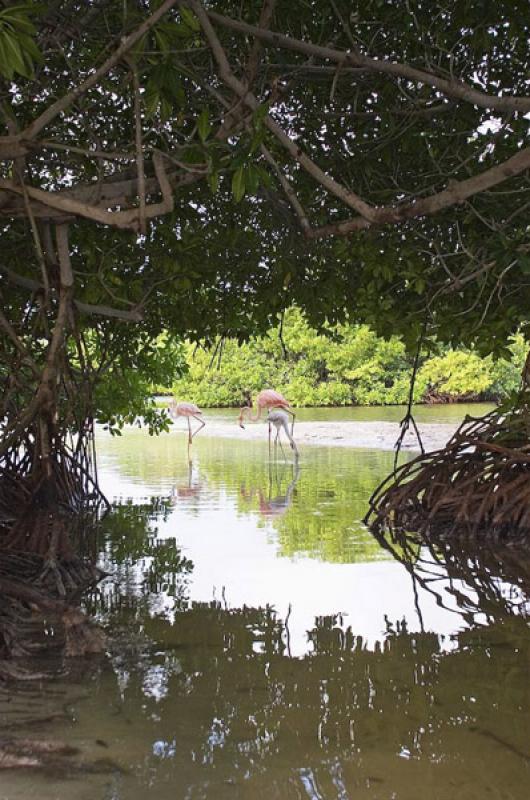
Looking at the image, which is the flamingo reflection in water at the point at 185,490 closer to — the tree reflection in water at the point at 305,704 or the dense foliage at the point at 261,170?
the dense foliage at the point at 261,170

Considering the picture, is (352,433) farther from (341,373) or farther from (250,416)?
(341,373)

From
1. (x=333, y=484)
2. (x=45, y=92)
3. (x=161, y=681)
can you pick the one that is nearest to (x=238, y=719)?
(x=161, y=681)

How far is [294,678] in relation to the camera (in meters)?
3.19

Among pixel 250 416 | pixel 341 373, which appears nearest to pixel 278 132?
pixel 250 416

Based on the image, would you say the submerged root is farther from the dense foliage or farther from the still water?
the dense foliage

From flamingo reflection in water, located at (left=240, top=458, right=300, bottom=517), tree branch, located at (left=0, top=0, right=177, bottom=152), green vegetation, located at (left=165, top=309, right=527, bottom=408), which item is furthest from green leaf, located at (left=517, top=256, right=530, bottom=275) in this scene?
green vegetation, located at (left=165, top=309, right=527, bottom=408)

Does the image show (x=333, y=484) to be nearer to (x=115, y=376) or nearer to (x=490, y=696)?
(x=115, y=376)

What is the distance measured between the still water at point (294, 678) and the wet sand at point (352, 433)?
8.53 m

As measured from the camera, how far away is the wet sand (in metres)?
15.1

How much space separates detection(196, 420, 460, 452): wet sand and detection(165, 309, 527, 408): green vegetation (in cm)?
894

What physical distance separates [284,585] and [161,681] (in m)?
1.61

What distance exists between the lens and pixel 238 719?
2795 mm

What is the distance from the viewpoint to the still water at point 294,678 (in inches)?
93.8

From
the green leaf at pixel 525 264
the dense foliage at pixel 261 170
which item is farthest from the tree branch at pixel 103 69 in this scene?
the green leaf at pixel 525 264
